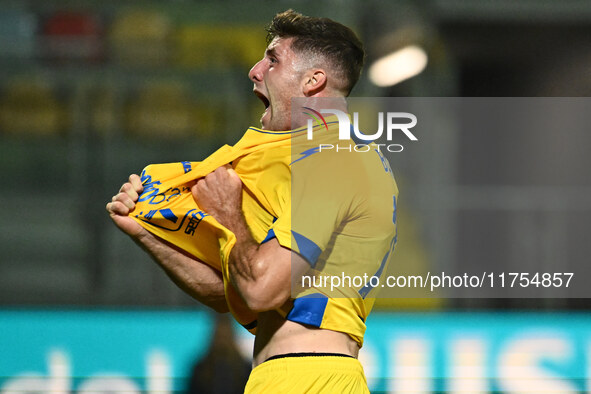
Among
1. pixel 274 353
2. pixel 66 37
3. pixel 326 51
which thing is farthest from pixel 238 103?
pixel 274 353

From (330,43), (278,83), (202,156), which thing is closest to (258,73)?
(278,83)

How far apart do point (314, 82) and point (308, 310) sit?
59 cm

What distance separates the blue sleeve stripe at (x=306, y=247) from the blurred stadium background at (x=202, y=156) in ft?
8.15

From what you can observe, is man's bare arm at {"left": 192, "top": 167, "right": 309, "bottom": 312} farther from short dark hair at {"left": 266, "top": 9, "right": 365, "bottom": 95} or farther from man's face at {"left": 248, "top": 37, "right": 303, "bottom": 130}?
short dark hair at {"left": 266, "top": 9, "right": 365, "bottom": 95}

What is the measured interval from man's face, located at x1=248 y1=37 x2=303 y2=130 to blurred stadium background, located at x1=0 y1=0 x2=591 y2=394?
2.30 m

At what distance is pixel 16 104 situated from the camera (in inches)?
187

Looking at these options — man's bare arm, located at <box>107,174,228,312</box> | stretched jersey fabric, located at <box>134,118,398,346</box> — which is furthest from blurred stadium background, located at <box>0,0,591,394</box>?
stretched jersey fabric, located at <box>134,118,398,346</box>

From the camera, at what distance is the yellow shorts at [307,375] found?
1998 mm

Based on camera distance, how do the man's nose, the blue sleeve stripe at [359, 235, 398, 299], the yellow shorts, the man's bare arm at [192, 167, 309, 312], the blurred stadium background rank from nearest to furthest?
the man's bare arm at [192, 167, 309, 312] < the yellow shorts < the blue sleeve stripe at [359, 235, 398, 299] < the man's nose < the blurred stadium background

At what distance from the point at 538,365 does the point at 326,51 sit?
2805mm

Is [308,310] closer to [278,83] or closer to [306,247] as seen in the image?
[306,247]

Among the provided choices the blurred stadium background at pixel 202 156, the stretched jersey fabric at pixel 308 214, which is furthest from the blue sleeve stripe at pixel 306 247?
the blurred stadium background at pixel 202 156

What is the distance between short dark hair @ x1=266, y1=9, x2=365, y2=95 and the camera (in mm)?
2209

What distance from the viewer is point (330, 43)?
87.1 inches
